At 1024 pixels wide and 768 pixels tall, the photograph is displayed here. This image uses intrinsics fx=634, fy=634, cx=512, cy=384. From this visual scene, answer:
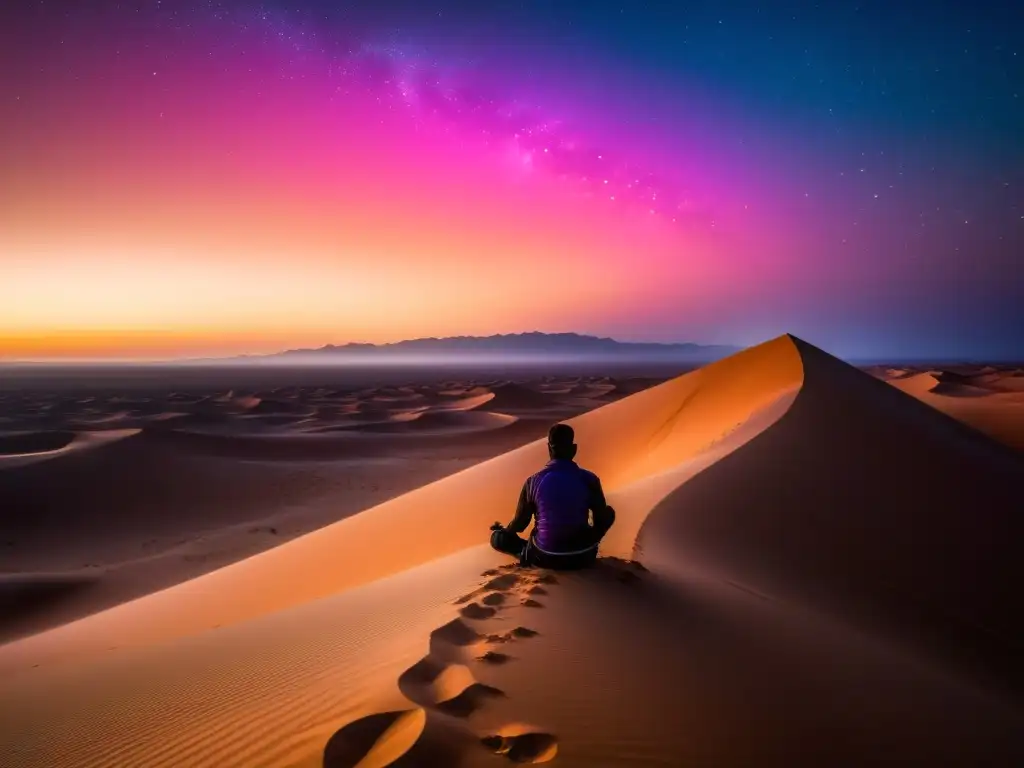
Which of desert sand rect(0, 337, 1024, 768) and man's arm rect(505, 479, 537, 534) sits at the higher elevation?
man's arm rect(505, 479, 537, 534)

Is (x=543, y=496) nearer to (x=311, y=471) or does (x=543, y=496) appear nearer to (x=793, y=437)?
(x=793, y=437)

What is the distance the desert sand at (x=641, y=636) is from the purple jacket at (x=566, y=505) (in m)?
0.31

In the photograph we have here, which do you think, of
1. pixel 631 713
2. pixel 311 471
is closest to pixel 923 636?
pixel 631 713

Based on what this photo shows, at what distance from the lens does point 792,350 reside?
13961mm

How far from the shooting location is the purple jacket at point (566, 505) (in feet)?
15.3

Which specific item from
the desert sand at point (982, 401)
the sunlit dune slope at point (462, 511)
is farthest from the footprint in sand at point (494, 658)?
the desert sand at point (982, 401)

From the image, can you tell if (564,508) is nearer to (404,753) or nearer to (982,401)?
(404,753)

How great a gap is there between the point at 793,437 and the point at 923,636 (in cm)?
419

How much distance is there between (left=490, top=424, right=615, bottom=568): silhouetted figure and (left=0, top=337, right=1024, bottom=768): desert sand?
257 mm

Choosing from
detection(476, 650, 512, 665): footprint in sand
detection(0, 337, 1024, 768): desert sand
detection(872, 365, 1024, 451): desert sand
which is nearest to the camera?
detection(0, 337, 1024, 768): desert sand

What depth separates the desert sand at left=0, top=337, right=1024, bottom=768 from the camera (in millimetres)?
2840

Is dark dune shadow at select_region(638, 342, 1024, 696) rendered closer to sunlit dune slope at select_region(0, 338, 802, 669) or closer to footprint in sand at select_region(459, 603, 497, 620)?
sunlit dune slope at select_region(0, 338, 802, 669)

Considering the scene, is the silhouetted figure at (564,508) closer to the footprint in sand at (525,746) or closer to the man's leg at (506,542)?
the man's leg at (506,542)

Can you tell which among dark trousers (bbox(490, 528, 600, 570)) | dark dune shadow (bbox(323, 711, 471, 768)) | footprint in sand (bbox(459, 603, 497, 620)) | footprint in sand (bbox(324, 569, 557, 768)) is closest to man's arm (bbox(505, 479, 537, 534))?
dark trousers (bbox(490, 528, 600, 570))
